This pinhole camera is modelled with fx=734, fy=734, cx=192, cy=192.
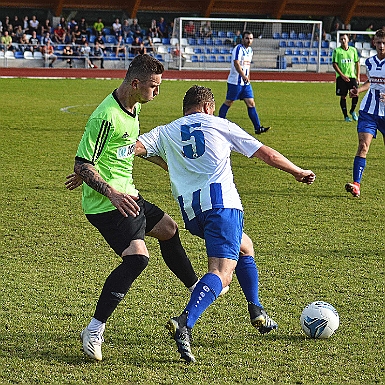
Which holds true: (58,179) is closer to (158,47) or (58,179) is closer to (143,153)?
(143,153)

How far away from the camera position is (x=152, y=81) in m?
4.44

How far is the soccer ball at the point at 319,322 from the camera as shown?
4.64 meters

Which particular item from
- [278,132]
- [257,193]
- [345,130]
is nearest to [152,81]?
[257,193]

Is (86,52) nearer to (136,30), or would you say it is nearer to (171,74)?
(136,30)

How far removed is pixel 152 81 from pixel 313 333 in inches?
73.9

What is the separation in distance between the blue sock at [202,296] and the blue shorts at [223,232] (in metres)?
0.17

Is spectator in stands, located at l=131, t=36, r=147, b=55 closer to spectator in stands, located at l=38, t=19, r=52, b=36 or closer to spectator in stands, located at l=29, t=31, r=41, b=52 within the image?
spectator in stands, located at l=38, t=19, r=52, b=36

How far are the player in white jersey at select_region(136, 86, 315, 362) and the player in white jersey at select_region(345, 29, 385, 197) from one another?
4721mm

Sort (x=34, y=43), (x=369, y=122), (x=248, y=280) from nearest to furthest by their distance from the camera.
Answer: (x=248, y=280)
(x=369, y=122)
(x=34, y=43)

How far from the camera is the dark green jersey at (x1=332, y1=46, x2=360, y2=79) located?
18.3 m

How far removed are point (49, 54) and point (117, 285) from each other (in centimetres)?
3138

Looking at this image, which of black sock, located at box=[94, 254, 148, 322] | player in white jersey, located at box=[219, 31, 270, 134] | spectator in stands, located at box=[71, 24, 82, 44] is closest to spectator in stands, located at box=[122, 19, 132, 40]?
spectator in stands, located at box=[71, 24, 82, 44]

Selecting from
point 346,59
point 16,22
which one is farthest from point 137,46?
point 346,59

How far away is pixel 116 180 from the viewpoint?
4531 mm
